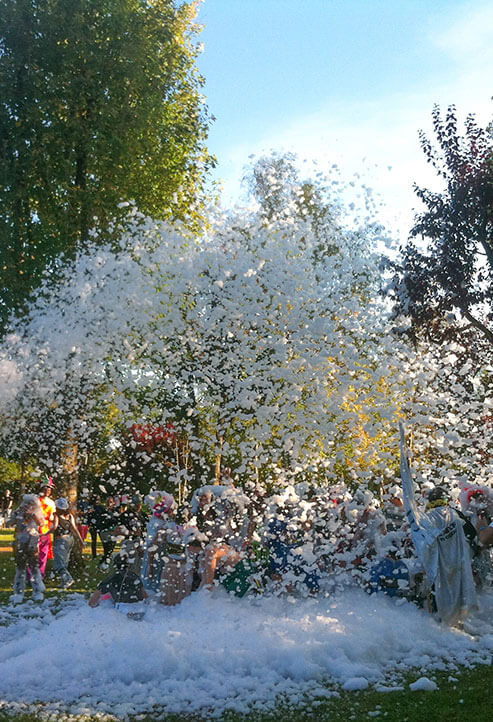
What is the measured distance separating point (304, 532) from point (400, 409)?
349 cm

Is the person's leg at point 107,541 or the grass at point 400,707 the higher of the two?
the person's leg at point 107,541

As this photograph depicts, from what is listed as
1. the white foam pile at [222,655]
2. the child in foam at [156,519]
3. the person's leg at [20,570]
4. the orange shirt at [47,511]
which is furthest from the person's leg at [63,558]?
the white foam pile at [222,655]

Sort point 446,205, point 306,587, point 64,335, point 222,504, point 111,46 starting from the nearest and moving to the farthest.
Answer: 1. point 306,587
2. point 222,504
3. point 446,205
4. point 64,335
5. point 111,46

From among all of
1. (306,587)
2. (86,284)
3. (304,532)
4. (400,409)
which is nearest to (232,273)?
(86,284)

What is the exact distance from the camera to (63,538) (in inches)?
535

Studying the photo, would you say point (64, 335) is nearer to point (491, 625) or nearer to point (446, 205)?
point (446, 205)

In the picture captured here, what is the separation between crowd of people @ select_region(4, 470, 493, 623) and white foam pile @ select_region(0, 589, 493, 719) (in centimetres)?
44

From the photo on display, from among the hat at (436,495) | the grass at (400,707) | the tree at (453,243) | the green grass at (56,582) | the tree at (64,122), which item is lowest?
the green grass at (56,582)

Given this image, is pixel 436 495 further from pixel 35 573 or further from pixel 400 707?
pixel 35 573

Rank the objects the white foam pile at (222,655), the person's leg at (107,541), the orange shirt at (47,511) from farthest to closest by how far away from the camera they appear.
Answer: the orange shirt at (47,511)
the person's leg at (107,541)
the white foam pile at (222,655)

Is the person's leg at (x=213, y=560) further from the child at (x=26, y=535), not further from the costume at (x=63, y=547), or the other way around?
the costume at (x=63, y=547)

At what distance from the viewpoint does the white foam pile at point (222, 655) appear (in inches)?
231

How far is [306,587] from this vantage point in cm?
907

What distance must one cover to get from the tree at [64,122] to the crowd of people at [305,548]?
752cm
